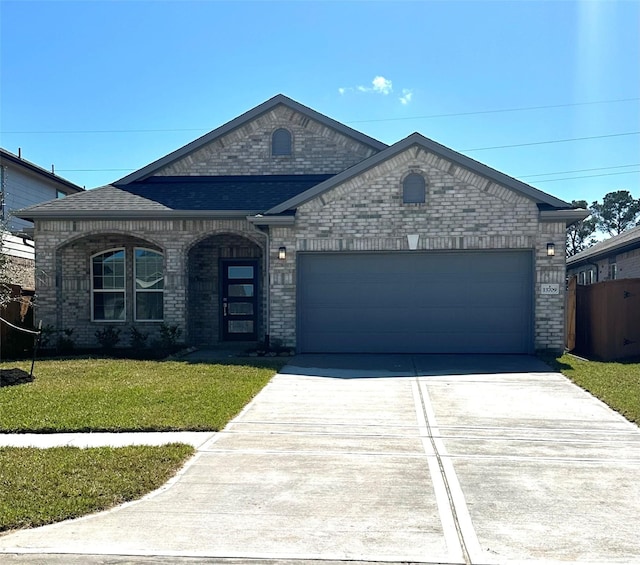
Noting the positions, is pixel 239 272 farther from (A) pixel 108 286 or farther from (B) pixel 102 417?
(B) pixel 102 417

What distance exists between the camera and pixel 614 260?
68.8ft

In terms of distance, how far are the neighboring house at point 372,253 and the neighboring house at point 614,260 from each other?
771cm

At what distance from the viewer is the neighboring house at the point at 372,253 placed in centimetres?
1239

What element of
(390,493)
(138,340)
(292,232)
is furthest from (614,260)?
(390,493)

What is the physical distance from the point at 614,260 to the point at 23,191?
888 inches

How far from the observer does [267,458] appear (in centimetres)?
562

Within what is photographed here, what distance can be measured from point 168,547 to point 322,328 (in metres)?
9.37

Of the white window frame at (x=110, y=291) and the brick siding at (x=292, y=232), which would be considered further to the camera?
the white window frame at (x=110, y=291)

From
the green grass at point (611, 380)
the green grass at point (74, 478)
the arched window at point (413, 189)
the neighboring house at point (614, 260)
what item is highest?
the arched window at point (413, 189)

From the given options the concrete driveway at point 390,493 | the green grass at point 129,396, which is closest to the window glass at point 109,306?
the green grass at point 129,396

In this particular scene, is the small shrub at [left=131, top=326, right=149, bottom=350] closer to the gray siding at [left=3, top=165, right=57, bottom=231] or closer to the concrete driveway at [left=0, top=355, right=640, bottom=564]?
the concrete driveway at [left=0, top=355, right=640, bottom=564]

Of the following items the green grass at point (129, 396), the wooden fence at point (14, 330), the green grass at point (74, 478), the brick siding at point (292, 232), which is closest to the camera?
the green grass at point (74, 478)

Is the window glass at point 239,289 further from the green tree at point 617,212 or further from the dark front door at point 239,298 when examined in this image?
the green tree at point 617,212

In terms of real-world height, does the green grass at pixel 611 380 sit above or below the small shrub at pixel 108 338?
below
